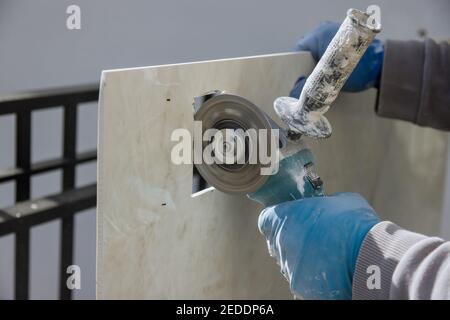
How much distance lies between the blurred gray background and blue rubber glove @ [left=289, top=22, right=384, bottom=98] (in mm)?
553

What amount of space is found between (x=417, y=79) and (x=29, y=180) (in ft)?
4.74

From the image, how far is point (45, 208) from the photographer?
6.79ft

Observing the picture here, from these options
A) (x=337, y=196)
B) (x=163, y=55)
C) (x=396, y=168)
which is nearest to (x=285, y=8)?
(x=163, y=55)

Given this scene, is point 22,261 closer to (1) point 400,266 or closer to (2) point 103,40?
(2) point 103,40

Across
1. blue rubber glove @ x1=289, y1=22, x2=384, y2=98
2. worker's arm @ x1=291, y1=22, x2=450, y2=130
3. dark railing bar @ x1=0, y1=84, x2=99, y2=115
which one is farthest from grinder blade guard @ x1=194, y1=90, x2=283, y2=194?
dark railing bar @ x1=0, y1=84, x2=99, y2=115

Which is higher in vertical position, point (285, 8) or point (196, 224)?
point (285, 8)

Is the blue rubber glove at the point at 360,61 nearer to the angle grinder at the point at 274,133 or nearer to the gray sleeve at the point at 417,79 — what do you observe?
the gray sleeve at the point at 417,79

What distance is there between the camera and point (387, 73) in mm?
1641

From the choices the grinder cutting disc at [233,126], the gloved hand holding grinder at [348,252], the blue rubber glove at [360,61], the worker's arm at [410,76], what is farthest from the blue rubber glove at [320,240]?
the worker's arm at [410,76]

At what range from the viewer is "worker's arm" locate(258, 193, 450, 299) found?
3.23 ft

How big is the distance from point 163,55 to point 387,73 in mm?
1125
